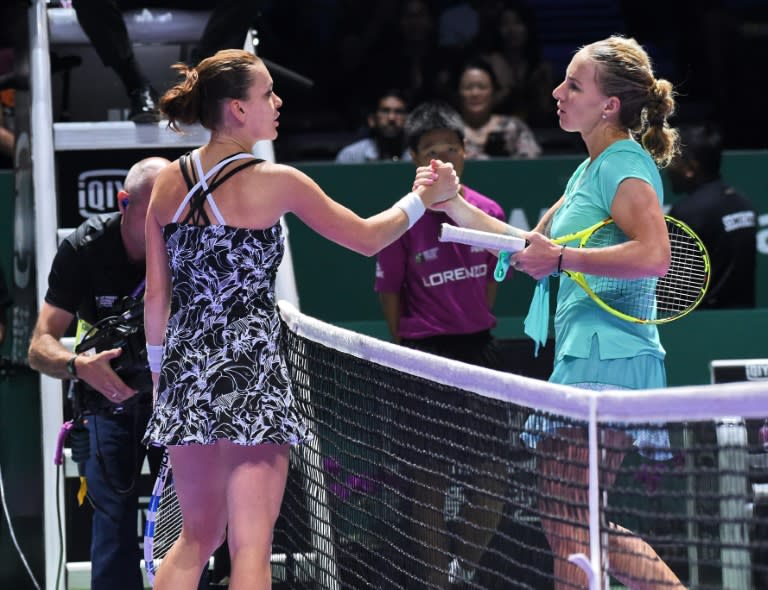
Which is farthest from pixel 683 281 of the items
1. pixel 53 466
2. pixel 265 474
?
pixel 53 466

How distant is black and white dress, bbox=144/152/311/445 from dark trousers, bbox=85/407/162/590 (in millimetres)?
911

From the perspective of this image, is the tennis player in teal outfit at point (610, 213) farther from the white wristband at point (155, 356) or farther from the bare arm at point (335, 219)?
the white wristband at point (155, 356)

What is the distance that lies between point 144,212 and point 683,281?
1.85 metres

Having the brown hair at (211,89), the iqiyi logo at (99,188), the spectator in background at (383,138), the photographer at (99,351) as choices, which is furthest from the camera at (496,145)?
the brown hair at (211,89)

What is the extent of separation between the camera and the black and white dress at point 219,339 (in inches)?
156

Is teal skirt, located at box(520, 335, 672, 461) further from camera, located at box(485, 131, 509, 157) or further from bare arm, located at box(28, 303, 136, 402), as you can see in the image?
camera, located at box(485, 131, 509, 157)

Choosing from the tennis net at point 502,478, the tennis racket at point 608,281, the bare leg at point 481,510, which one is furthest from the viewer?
the tennis racket at point 608,281

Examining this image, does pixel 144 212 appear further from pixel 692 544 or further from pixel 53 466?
pixel 692 544

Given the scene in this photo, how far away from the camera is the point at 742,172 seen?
8289 mm

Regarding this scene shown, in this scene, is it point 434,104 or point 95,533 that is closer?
point 95,533

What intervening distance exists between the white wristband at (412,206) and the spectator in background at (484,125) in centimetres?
485

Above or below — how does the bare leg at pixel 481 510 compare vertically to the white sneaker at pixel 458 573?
above

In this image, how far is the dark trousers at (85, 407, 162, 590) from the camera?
4.89 m

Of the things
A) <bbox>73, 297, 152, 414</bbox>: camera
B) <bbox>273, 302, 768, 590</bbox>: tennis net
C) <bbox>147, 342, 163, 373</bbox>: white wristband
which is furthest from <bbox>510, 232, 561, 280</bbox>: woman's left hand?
<bbox>73, 297, 152, 414</bbox>: camera
